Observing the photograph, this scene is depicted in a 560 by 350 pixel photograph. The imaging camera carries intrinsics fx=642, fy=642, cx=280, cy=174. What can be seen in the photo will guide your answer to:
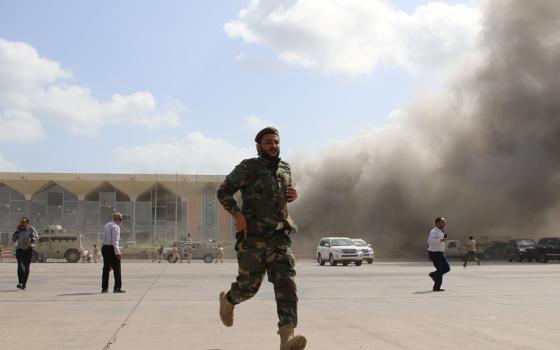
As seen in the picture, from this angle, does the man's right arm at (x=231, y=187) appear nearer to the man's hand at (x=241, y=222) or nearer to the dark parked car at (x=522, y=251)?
the man's hand at (x=241, y=222)

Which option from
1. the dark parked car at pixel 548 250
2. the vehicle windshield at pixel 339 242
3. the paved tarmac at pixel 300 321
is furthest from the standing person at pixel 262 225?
the dark parked car at pixel 548 250

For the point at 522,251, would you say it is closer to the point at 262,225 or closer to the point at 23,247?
the point at 23,247

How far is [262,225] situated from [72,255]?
33.4m

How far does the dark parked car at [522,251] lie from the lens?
1412 inches

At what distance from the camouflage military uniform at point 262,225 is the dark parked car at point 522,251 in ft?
110

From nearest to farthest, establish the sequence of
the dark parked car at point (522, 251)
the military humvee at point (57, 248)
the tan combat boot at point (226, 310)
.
A: 1. the tan combat boot at point (226, 310)
2. the dark parked car at point (522, 251)
3. the military humvee at point (57, 248)

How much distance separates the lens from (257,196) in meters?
5.05

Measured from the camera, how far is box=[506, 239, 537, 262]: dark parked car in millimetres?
35859

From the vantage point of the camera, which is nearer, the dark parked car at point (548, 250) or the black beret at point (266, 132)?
the black beret at point (266, 132)

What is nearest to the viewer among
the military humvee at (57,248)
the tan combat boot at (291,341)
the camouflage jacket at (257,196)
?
the tan combat boot at (291,341)

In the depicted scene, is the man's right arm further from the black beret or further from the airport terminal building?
the airport terminal building

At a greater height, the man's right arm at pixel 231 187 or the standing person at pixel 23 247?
the man's right arm at pixel 231 187

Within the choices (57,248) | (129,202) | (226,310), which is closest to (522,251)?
(57,248)

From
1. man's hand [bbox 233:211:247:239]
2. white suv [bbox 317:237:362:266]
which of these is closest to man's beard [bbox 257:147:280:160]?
man's hand [bbox 233:211:247:239]
